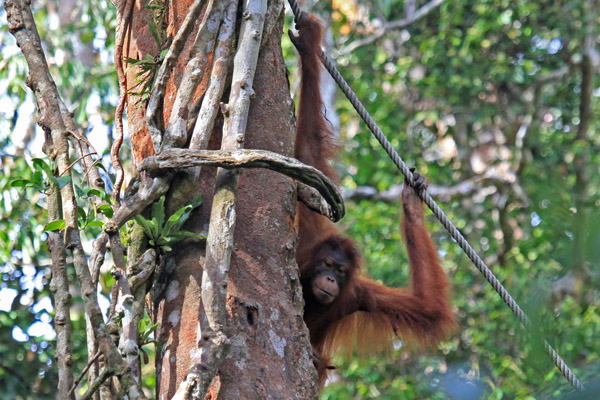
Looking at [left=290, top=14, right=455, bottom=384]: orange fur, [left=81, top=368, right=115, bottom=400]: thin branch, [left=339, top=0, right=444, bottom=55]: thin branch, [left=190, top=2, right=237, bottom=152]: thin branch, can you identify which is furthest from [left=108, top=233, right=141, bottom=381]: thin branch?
[left=339, top=0, right=444, bottom=55]: thin branch

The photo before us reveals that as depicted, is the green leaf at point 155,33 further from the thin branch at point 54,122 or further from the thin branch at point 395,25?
the thin branch at point 395,25

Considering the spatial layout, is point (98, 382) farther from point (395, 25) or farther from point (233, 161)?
point (395, 25)

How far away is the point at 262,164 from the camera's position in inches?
84.7

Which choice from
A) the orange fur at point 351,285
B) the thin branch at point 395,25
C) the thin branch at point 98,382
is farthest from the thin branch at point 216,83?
the thin branch at point 395,25

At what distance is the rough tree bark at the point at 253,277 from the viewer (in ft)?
6.60

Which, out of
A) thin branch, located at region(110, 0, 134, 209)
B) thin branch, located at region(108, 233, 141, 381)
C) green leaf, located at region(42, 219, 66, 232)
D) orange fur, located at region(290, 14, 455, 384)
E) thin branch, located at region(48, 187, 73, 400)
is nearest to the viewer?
thin branch, located at region(108, 233, 141, 381)

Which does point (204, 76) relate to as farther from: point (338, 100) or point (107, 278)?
point (338, 100)

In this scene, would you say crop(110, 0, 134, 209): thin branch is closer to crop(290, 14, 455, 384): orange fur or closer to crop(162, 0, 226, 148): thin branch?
crop(162, 0, 226, 148): thin branch

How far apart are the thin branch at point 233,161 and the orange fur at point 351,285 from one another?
5.93 feet

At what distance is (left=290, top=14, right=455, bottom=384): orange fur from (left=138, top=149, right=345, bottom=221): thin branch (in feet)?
5.93

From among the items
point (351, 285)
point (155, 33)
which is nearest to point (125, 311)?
point (155, 33)

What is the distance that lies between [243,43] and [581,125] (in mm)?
6739

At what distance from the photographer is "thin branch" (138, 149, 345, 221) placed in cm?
214

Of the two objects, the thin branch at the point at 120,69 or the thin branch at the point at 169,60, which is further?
the thin branch at the point at 120,69
